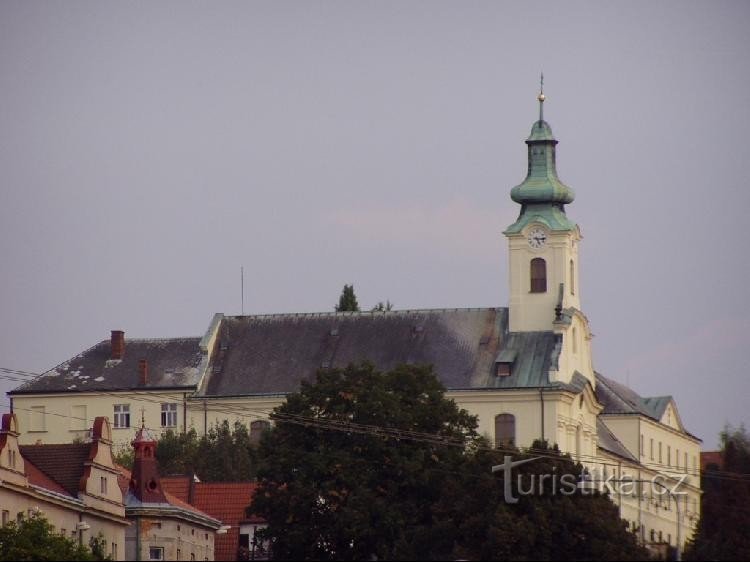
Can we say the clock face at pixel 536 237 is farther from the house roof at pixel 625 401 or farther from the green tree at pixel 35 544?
the green tree at pixel 35 544

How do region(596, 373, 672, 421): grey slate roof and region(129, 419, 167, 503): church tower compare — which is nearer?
region(129, 419, 167, 503): church tower

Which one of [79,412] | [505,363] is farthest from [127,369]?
[505,363]

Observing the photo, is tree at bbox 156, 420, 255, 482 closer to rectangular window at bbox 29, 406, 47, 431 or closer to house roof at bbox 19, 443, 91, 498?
rectangular window at bbox 29, 406, 47, 431

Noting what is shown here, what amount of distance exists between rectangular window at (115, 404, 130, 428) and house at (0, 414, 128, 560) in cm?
3307

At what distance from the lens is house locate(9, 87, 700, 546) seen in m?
135

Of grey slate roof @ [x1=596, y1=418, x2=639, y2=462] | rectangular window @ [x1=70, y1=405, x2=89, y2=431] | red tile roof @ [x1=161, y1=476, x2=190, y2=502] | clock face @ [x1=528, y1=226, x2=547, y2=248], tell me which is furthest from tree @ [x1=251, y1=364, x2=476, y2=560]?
grey slate roof @ [x1=596, y1=418, x2=639, y2=462]

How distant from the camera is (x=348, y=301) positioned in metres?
153

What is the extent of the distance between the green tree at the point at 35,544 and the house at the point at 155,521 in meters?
12.3

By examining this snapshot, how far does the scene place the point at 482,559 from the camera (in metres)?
97.2

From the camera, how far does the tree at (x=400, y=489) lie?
322ft

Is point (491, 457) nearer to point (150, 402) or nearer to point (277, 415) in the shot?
point (277, 415)

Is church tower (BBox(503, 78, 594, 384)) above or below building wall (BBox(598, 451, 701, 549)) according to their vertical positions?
Answer: above

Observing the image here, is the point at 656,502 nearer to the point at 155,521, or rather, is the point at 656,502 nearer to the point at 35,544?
the point at 155,521

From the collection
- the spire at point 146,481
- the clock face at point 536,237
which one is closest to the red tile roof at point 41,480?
the spire at point 146,481
